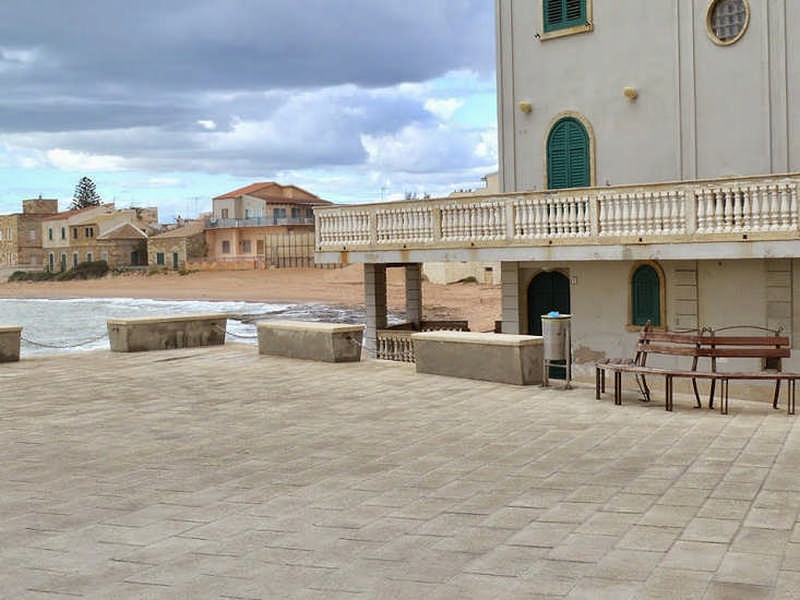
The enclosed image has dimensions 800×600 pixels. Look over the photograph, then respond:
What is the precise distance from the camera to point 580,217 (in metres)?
18.5

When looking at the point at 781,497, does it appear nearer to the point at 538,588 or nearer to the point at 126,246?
the point at 538,588

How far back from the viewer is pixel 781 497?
268 inches

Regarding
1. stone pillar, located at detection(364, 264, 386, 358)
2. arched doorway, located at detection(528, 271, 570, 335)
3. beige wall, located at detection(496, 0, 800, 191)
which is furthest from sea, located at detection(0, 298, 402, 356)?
beige wall, located at detection(496, 0, 800, 191)

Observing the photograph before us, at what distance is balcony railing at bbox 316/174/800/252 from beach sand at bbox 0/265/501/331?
26.6 metres

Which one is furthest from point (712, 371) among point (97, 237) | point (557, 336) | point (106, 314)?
point (97, 237)

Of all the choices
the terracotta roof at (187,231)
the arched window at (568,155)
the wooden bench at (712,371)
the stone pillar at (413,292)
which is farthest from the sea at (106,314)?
the wooden bench at (712,371)

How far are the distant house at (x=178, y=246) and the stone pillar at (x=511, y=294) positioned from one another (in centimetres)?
7317

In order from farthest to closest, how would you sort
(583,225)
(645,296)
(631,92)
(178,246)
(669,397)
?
(178,246) → (631,92) → (645,296) → (583,225) → (669,397)

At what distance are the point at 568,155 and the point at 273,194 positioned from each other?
80437 millimetres

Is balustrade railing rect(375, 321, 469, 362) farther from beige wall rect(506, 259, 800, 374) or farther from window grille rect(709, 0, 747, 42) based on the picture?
window grille rect(709, 0, 747, 42)

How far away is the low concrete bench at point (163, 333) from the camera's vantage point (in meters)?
17.1

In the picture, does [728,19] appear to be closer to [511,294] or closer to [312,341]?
[511,294]

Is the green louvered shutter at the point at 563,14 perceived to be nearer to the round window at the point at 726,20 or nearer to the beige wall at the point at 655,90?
the beige wall at the point at 655,90

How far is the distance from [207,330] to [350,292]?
5345 cm
